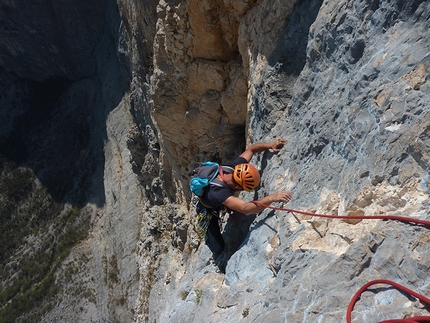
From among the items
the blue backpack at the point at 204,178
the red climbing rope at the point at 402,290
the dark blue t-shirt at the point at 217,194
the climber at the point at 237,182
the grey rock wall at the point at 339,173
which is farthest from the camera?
the blue backpack at the point at 204,178

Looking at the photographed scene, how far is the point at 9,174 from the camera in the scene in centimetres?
2780

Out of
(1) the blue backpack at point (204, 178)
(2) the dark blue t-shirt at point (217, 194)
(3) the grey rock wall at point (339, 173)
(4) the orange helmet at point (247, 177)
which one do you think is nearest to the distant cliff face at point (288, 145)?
(3) the grey rock wall at point (339, 173)

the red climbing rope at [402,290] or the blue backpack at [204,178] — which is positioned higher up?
the red climbing rope at [402,290]

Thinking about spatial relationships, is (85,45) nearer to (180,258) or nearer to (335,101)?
(180,258)

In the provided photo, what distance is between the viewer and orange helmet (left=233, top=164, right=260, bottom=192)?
15.7 ft

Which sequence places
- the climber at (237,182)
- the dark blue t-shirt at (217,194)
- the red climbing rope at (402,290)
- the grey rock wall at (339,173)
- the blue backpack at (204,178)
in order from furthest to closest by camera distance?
the blue backpack at (204,178) < the dark blue t-shirt at (217,194) < the climber at (237,182) < the grey rock wall at (339,173) < the red climbing rope at (402,290)

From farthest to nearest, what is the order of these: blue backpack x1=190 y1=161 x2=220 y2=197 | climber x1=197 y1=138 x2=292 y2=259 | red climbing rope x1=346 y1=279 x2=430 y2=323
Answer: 1. blue backpack x1=190 y1=161 x2=220 y2=197
2. climber x1=197 y1=138 x2=292 y2=259
3. red climbing rope x1=346 y1=279 x2=430 y2=323

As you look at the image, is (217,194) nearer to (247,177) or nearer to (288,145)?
(247,177)

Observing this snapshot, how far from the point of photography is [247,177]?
188 inches

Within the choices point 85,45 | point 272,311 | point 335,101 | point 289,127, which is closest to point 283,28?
point 289,127

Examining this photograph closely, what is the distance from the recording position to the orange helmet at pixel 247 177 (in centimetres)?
479

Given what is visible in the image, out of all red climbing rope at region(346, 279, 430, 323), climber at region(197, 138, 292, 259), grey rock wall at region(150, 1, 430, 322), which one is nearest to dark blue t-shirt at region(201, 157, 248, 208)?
climber at region(197, 138, 292, 259)

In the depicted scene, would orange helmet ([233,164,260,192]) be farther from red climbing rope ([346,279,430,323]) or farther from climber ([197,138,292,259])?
red climbing rope ([346,279,430,323])

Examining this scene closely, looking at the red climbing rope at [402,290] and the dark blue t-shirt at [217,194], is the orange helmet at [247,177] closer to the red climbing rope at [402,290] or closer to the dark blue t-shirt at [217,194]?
the dark blue t-shirt at [217,194]
